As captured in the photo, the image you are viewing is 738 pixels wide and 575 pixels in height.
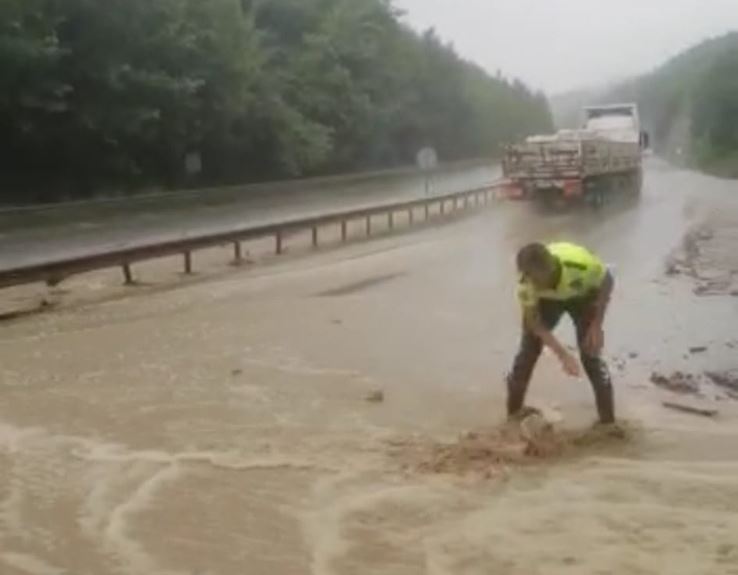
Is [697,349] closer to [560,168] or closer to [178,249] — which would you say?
[178,249]

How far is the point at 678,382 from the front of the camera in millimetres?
10141

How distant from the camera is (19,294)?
53.1 feet

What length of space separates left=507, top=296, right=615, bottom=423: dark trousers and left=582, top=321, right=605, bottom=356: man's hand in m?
0.03

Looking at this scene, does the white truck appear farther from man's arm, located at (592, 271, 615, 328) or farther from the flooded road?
man's arm, located at (592, 271, 615, 328)

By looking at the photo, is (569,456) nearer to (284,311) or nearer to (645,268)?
(284,311)

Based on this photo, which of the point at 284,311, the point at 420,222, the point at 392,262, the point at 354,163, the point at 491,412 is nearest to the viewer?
the point at 491,412

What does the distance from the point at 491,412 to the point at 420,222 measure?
66.8 feet

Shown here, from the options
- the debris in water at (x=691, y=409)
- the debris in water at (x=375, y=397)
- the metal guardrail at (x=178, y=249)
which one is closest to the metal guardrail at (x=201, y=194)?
the metal guardrail at (x=178, y=249)

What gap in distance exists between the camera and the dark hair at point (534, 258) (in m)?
7.37

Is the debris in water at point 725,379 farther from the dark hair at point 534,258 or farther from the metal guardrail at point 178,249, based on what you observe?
the metal guardrail at point 178,249

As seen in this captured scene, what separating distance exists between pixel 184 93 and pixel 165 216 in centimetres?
527

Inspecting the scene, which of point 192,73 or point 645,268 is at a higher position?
point 192,73

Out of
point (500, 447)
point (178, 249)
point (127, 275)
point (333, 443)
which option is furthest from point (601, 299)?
point (178, 249)

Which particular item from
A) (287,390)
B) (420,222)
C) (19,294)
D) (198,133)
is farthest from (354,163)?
(287,390)
